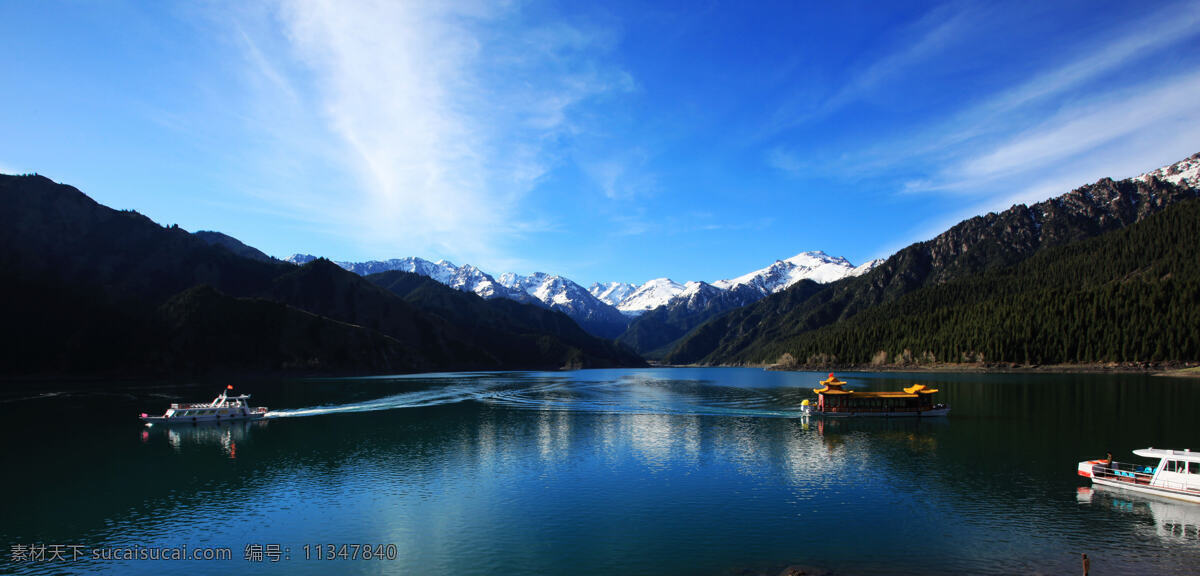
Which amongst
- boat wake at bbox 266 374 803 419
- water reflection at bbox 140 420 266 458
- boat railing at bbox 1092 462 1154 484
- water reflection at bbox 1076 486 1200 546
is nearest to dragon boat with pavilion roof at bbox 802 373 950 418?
boat wake at bbox 266 374 803 419

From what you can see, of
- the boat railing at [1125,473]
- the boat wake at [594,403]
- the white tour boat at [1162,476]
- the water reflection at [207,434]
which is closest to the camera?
the white tour boat at [1162,476]

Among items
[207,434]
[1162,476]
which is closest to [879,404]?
[1162,476]

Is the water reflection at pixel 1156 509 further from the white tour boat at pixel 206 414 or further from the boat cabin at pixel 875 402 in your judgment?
the white tour boat at pixel 206 414

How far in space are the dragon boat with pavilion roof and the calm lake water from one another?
3.56 metres

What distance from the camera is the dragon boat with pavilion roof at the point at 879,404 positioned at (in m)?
100

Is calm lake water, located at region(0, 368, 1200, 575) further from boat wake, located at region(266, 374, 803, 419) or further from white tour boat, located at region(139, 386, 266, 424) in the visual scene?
boat wake, located at region(266, 374, 803, 419)

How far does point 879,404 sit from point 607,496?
75.7m

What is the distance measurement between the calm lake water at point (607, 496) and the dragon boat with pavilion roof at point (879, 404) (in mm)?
3557

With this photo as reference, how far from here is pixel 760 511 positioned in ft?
145

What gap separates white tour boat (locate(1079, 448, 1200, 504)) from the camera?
45.3 metres

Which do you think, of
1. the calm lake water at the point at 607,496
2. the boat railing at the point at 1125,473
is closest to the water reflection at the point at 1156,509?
the calm lake water at the point at 607,496

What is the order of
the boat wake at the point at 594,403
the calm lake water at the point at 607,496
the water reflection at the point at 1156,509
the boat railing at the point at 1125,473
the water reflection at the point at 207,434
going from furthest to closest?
the boat wake at the point at 594,403, the water reflection at the point at 207,434, the boat railing at the point at 1125,473, the water reflection at the point at 1156,509, the calm lake water at the point at 607,496

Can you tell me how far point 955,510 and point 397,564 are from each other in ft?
132

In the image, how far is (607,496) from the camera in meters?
49.3
